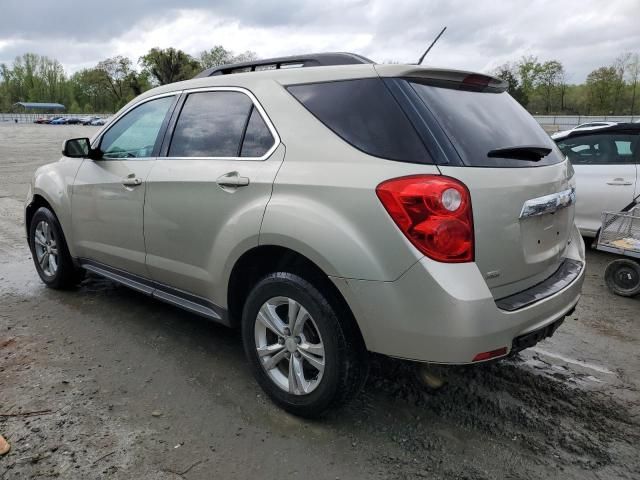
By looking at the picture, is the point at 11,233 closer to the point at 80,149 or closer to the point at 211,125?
the point at 80,149

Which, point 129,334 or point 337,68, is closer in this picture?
point 337,68

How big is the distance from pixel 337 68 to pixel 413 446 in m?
1.98

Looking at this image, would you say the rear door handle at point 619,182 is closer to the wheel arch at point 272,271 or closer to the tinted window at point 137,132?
the wheel arch at point 272,271

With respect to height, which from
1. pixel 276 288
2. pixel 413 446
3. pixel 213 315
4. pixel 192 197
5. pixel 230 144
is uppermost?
pixel 230 144

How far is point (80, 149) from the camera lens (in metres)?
4.33

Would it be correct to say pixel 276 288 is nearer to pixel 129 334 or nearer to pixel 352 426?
pixel 352 426

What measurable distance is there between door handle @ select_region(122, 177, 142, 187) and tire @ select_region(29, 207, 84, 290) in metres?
1.29

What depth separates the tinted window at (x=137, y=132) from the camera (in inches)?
151

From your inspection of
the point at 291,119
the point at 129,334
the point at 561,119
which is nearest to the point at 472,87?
the point at 291,119

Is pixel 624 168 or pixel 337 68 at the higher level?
pixel 337 68

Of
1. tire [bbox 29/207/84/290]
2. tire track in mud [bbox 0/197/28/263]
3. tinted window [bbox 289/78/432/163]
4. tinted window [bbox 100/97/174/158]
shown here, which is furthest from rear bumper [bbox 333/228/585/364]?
tire track in mud [bbox 0/197/28/263]

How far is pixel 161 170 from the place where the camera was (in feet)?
→ 11.7

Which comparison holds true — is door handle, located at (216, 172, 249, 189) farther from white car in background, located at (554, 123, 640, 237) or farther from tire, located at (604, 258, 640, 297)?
white car in background, located at (554, 123, 640, 237)

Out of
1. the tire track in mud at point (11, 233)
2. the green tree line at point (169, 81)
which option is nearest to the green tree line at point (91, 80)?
the green tree line at point (169, 81)
